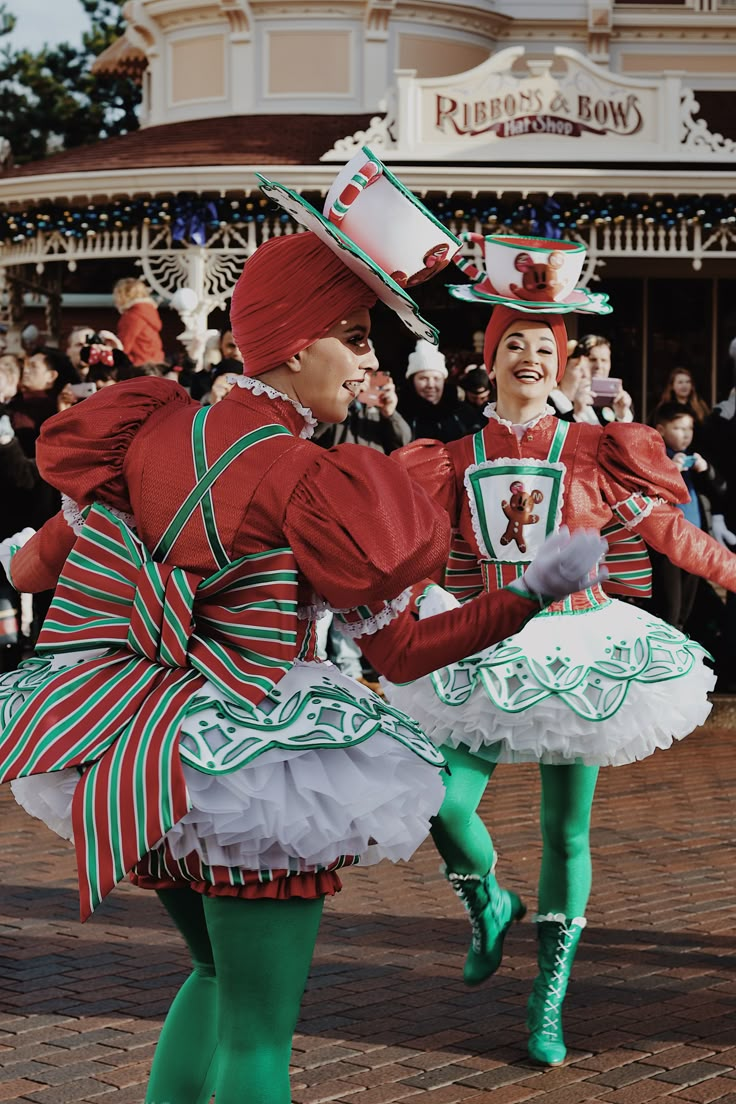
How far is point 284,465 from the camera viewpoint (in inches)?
108

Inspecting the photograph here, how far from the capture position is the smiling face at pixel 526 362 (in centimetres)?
459

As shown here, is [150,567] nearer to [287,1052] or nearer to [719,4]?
[287,1052]

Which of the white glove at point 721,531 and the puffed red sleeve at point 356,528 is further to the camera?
the white glove at point 721,531

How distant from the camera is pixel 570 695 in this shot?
4273mm

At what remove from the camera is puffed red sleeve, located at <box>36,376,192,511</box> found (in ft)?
9.40

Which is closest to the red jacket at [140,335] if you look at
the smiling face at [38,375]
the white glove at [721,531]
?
the smiling face at [38,375]

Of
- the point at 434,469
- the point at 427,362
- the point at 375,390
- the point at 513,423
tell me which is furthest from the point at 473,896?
the point at 427,362

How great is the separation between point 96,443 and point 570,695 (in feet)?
5.97

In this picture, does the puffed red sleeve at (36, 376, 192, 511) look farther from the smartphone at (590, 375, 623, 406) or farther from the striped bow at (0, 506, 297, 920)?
the smartphone at (590, 375, 623, 406)

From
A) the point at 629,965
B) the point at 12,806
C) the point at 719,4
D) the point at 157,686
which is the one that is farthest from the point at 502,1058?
the point at 719,4

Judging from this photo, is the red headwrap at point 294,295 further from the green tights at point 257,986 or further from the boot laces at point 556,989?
the boot laces at point 556,989

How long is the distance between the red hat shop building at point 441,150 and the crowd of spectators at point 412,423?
4.79m

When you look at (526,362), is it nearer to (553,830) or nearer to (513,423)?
(513,423)

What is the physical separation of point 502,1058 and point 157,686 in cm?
200
